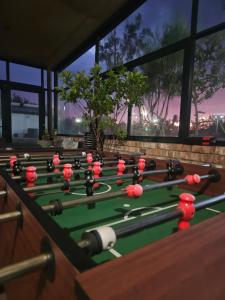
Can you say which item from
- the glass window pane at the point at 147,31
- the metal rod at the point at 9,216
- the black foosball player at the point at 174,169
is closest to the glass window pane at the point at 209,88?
the glass window pane at the point at 147,31

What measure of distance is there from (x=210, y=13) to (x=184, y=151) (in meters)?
1.78

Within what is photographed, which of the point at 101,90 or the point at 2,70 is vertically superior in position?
the point at 2,70

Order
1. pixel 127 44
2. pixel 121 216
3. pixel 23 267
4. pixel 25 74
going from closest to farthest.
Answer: pixel 23 267 → pixel 121 216 → pixel 127 44 → pixel 25 74

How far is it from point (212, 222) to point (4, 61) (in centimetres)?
702

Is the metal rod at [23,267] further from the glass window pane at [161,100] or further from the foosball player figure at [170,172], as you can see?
the glass window pane at [161,100]

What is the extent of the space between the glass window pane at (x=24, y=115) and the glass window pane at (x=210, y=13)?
18.2 ft

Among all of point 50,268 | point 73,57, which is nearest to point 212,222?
point 50,268

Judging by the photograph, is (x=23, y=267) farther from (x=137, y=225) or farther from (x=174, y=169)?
(x=174, y=169)

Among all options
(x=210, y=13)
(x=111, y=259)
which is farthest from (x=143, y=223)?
(x=210, y=13)

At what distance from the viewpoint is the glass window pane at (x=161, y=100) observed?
114 inches

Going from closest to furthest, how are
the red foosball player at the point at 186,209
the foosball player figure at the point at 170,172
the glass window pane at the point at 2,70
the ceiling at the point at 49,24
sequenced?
the red foosball player at the point at 186,209 → the foosball player figure at the point at 170,172 → the ceiling at the point at 49,24 → the glass window pane at the point at 2,70

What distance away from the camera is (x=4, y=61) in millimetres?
5938

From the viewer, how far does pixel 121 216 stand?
99 cm

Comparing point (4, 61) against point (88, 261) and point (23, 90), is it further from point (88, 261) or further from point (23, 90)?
point (88, 261)
